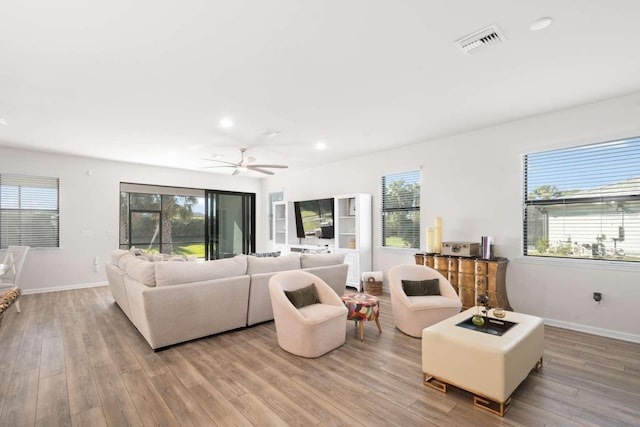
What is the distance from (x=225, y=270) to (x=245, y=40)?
2.47 metres

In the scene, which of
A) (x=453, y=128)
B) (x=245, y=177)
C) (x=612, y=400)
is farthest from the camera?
(x=245, y=177)

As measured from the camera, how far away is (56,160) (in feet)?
20.4

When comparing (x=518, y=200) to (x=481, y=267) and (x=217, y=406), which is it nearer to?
(x=481, y=267)

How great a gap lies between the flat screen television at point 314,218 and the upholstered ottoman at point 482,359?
4.32 metres

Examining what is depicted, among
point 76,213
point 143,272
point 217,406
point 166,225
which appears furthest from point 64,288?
point 217,406

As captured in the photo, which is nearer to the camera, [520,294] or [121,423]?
[121,423]

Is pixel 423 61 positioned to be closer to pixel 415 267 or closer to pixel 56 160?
pixel 415 267

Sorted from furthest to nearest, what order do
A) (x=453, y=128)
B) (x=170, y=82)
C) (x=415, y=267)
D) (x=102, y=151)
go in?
(x=102, y=151)
(x=453, y=128)
(x=415, y=267)
(x=170, y=82)

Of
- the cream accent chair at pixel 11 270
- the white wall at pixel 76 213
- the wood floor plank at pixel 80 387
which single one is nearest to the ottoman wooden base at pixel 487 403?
the wood floor plank at pixel 80 387

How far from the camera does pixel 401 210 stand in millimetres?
5941

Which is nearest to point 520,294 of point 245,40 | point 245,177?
point 245,40

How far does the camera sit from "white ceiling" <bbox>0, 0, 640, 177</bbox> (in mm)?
2166

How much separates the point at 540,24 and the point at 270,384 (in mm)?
3485

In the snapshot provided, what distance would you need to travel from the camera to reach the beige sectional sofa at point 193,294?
3.22 metres
